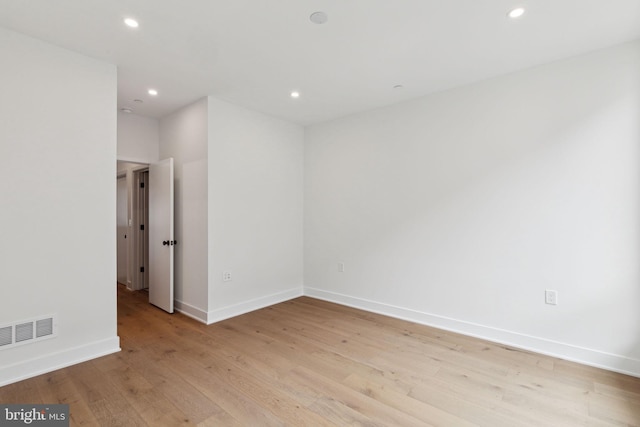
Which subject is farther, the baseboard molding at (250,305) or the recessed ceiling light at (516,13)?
the baseboard molding at (250,305)

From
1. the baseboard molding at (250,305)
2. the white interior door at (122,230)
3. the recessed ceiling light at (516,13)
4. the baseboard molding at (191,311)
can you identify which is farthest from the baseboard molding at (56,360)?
the recessed ceiling light at (516,13)

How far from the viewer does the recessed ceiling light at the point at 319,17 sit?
84.3 inches

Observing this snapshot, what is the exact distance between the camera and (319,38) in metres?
2.44

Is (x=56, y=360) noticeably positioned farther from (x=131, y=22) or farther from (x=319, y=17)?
(x=319, y=17)

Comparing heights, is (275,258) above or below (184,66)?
below

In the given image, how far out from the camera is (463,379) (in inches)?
93.9

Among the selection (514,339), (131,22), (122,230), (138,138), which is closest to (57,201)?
(131,22)

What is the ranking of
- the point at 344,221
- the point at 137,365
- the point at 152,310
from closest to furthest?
the point at 137,365 < the point at 152,310 < the point at 344,221

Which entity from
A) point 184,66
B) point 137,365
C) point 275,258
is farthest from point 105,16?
point 275,258

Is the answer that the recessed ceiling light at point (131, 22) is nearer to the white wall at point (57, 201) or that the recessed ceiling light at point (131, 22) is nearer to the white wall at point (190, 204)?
the white wall at point (57, 201)

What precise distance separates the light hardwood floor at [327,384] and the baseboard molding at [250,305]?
33 cm

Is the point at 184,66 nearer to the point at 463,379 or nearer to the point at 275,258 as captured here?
the point at 275,258

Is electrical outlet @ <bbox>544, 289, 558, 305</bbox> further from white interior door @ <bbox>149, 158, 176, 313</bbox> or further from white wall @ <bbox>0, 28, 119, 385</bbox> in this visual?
white interior door @ <bbox>149, 158, 176, 313</bbox>

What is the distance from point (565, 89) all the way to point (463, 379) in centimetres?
275
